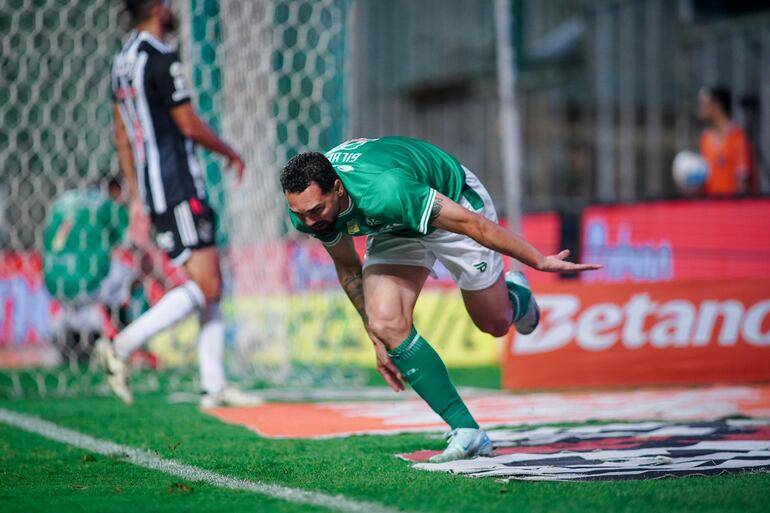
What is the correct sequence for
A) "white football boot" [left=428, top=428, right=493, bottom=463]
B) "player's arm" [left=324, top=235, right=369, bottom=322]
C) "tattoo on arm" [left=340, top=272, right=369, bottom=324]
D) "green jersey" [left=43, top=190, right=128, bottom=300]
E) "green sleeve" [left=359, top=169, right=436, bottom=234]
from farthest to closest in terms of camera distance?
"green jersey" [left=43, top=190, right=128, bottom=300], "tattoo on arm" [left=340, top=272, right=369, bottom=324], "player's arm" [left=324, top=235, right=369, bottom=322], "white football boot" [left=428, top=428, right=493, bottom=463], "green sleeve" [left=359, top=169, right=436, bottom=234]

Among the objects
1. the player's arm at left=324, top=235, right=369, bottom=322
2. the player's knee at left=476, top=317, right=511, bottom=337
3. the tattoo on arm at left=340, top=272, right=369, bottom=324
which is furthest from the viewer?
the player's knee at left=476, top=317, right=511, bottom=337

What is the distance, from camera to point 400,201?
170 inches

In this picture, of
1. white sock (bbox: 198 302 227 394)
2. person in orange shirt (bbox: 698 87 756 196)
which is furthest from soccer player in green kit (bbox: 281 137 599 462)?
person in orange shirt (bbox: 698 87 756 196)

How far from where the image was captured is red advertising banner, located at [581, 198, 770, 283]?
1034 cm

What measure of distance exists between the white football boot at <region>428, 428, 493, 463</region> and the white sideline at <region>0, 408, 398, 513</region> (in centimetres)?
88

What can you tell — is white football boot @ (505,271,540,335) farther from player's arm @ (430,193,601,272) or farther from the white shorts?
player's arm @ (430,193,601,272)

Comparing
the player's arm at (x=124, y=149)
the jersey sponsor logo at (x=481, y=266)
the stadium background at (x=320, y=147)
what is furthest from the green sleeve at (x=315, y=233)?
the stadium background at (x=320, y=147)

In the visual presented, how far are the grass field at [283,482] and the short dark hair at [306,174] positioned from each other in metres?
1.09

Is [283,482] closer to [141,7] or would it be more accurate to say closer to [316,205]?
[316,205]

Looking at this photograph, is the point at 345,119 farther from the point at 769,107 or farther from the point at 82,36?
the point at 769,107

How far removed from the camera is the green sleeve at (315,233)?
14.6ft

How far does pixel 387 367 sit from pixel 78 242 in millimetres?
5625

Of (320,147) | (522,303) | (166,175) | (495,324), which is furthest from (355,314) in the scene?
Answer: (495,324)

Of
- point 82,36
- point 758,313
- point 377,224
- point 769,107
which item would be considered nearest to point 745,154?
point 769,107
